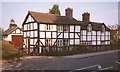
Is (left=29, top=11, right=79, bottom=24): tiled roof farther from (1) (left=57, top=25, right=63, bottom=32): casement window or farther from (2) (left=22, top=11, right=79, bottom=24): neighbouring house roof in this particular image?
(1) (left=57, top=25, right=63, bottom=32): casement window

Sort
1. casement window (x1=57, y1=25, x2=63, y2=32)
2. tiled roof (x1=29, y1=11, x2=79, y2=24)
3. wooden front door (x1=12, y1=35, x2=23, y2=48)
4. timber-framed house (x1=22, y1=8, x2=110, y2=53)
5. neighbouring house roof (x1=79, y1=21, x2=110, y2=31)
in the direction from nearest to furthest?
wooden front door (x1=12, y1=35, x2=23, y2=48) → timber-framed house (x1=22, y1=8, x2=110, y2=53) → tiled roof (x1=29, y1=11, x2=79, y2=24) → casement window (x1=57, y1=25, x2=63, y2=32) → neighbouring house roof (x1=79, y1=21, x2=110, y2=31)

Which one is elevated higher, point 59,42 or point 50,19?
point 50,19

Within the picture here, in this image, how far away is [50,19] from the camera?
25.9 m

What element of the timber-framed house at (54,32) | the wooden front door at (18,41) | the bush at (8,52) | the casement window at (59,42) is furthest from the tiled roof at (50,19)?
the bush at (8,52)

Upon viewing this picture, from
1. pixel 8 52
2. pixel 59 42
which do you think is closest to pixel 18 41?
pixel 59 42

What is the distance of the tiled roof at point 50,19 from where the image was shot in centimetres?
2462

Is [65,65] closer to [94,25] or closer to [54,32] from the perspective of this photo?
[54,32]

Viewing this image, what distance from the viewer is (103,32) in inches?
1256

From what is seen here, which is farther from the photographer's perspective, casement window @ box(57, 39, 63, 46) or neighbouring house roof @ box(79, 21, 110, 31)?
neighbouring house roof @ box(79, 21, 110, 31)

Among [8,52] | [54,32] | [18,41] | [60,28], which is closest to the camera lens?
[8,52]

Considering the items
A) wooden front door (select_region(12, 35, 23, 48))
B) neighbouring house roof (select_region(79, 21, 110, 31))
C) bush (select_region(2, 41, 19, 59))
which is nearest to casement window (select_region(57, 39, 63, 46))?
wooden front door (select_region(12, 35, 23, 48))

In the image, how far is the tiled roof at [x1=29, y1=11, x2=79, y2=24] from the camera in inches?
969

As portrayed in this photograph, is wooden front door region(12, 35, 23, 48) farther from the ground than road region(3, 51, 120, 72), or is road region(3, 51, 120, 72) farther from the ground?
wooden front door region(12, 35, 23, 48)

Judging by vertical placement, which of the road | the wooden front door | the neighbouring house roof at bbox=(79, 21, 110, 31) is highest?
the neighbouring house roof at bbox=(79, 21, 110, 31)
